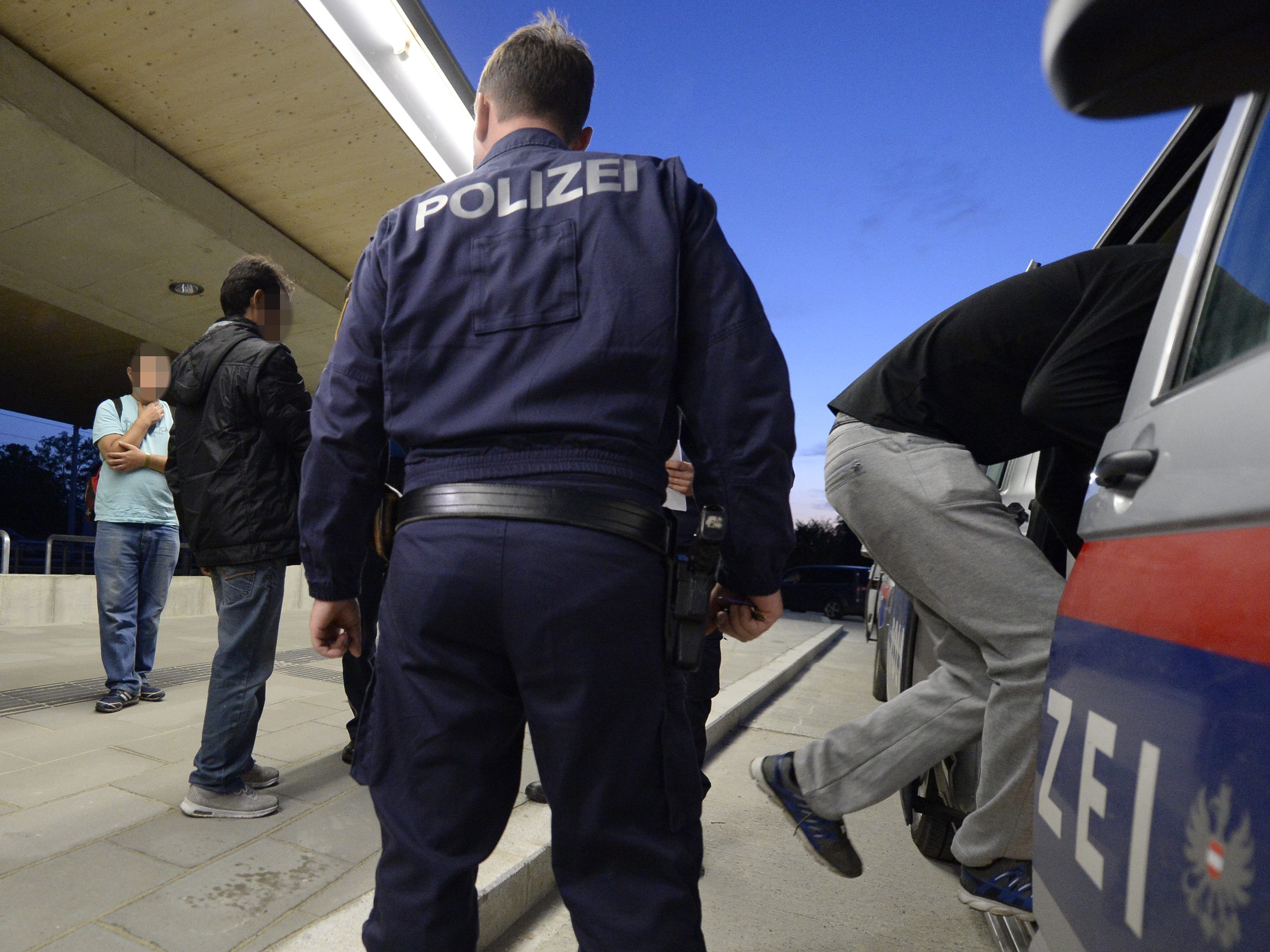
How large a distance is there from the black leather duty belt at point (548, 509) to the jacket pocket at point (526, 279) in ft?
0.86

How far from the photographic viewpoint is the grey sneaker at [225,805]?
2570mm

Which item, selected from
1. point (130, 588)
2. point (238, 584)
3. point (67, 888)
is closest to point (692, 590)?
point (67, 888)

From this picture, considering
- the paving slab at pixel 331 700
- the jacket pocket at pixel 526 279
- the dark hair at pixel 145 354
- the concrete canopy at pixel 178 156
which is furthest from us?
the concrete canopy at pixel 178 156

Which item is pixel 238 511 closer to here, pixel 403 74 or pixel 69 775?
pixel 69 775

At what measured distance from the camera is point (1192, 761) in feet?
2.43

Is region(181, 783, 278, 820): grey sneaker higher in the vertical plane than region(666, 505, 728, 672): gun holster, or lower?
lower

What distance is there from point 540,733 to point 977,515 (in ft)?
3.69

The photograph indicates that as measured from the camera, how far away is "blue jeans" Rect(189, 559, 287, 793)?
2629 mm

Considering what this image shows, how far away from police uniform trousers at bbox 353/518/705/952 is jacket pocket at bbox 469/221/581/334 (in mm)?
330

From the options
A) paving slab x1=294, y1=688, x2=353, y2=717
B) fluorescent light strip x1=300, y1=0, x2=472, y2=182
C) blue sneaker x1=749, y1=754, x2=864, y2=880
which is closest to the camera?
blue sneaker x1=749, y1=754, x2=864, y2=880

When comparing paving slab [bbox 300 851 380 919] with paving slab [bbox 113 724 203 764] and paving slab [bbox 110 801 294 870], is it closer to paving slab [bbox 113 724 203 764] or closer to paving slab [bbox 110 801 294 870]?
paving slab [bbox 110 801 294 870]

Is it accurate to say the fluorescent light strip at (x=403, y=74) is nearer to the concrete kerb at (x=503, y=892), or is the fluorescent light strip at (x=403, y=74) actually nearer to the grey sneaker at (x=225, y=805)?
the grey sneaker at (x=225, y=805)

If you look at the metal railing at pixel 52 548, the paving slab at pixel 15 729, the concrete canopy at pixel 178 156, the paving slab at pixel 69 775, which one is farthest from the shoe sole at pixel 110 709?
the metal railing at pixel 52 548

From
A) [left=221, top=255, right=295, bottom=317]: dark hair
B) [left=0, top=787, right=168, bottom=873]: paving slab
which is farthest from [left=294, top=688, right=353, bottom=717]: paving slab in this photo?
[left=221, top=255, right=295, bottom=317]: dark hair
